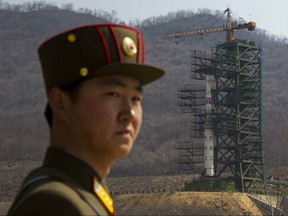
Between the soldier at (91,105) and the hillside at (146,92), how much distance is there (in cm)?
6423

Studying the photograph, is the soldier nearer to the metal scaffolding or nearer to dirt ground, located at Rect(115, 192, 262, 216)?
dirt ground, located at Rect(115, 192, 262, 216)

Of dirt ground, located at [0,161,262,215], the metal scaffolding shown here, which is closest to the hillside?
the metal scaffolding

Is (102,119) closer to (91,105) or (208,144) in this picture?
(91,105)

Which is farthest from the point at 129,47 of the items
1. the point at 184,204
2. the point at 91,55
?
the point at 184,204

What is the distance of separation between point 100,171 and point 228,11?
69.9 metres

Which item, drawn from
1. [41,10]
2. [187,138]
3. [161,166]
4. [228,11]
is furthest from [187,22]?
[228,11]

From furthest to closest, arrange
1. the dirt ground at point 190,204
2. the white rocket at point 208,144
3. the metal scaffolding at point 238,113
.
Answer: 1. the metal scaffolding at point 238,113
2. the white rocket at point 208,144
3. the dirt ground at point 190,204

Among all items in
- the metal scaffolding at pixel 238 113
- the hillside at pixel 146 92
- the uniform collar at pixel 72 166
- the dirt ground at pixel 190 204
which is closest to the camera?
the uniform collar at pixel 72 166

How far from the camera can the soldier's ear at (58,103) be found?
8.05ft

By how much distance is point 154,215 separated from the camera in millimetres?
44531

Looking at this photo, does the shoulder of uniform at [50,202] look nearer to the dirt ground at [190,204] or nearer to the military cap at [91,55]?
the military cap at [91,55]

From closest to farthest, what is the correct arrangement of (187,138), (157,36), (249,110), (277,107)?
(249,110), (187,138), (277,107), (157,36)

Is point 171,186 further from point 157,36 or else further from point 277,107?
point 157,36

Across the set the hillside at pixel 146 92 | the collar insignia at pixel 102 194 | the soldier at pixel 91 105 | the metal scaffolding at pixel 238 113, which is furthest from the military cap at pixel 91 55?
the hillside at pixel 146 92
